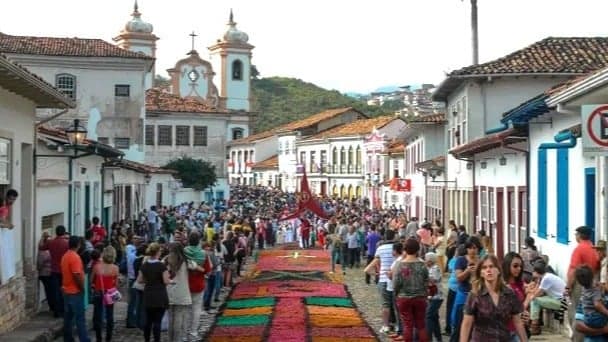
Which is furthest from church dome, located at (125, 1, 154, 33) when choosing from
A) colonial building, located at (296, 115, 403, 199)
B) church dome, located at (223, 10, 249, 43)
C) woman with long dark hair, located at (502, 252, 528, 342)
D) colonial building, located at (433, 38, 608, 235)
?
woman with long dark hair, located at (502, 252, 528, 342)

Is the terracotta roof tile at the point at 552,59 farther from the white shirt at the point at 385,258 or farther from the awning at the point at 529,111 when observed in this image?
the white shirt at the point at 385,258

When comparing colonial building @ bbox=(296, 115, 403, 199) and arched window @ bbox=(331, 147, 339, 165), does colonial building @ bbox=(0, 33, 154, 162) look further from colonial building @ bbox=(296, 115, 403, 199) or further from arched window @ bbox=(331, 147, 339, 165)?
arched window @ bbox=(331, 147, 339, 165)

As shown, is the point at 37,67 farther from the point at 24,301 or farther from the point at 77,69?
the point at 24,301

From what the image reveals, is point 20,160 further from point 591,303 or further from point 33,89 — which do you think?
point 591,303

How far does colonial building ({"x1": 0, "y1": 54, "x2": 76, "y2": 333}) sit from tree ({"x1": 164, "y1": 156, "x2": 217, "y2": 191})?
157 ft

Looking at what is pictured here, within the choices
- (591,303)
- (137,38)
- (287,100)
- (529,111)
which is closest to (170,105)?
(137,38)

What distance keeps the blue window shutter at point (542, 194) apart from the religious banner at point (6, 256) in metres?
9.05

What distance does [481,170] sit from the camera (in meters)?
30.0

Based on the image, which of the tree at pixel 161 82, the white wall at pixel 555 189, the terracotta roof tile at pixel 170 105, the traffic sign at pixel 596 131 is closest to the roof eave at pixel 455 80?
the white wall at pixel 555 189

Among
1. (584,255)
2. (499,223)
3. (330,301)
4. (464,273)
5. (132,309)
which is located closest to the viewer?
(584,255)

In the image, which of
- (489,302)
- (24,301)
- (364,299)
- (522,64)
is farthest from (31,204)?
(522,64)

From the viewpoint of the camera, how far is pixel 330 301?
2380 centimetres

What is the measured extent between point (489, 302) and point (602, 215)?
7.11 meters

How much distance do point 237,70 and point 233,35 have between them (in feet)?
10.6
